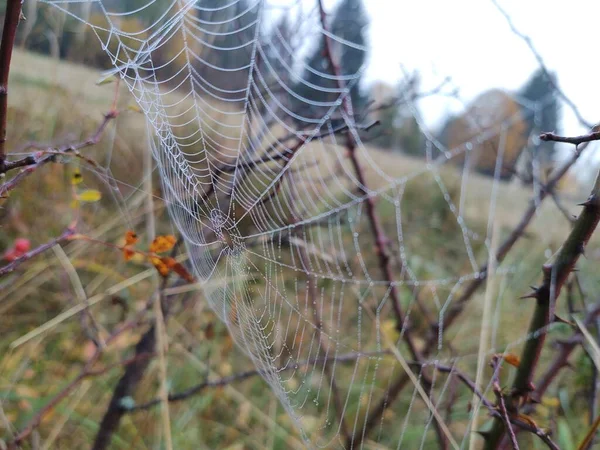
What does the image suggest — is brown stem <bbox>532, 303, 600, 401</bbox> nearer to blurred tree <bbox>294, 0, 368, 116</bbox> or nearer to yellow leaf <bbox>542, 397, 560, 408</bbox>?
yellow leaf <bbox>542, 397, 560, 408</bbox>

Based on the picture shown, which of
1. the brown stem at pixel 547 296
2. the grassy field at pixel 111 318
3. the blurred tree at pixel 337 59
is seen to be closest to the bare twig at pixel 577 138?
the brown stem at pixel 547 296

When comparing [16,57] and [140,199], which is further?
[16,57]

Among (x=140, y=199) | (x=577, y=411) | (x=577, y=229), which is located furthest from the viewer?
(x=577, y=411)

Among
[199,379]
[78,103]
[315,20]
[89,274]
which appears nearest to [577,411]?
[199,379]

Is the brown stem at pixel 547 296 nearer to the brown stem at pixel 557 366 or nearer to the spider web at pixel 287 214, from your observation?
the spider web at pixel 287 214

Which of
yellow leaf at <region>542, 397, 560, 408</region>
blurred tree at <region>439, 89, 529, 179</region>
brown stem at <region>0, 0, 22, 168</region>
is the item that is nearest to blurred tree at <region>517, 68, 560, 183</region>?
blurred tree at <region>439, 89, 529, 179</region>

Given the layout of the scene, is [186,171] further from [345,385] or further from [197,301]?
[345,385]
